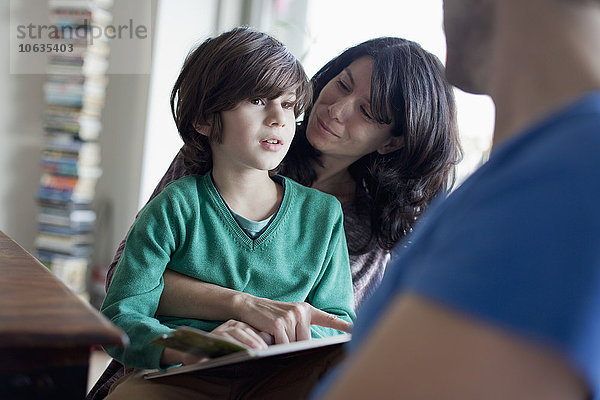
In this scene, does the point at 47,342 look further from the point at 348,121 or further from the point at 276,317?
the point at 348,121

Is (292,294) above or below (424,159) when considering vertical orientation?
below

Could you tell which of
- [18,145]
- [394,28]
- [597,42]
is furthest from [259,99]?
[18,145]

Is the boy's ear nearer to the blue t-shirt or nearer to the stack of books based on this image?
the blue t-shirt

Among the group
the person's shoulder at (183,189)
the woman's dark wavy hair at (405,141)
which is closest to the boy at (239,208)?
the person's shoulder at (183,189)

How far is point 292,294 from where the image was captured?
52.8 inches

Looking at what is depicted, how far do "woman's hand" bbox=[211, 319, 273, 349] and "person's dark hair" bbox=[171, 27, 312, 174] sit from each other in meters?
A: 0.44

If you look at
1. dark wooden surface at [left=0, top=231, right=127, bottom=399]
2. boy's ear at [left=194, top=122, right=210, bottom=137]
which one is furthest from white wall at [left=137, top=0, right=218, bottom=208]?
dark wooden surface at [left=0, top=231, right=127, bottom=399]

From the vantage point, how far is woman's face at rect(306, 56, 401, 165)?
1.61 meters

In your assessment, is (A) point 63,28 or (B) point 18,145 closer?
(A) point 63,28

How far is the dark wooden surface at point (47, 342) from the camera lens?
589 mm

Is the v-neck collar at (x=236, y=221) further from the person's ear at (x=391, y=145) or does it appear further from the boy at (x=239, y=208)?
the person's ear at (x=391, y=145)

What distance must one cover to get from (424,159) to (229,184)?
562 millimetres

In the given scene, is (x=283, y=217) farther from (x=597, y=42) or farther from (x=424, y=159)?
(x=597, y=42)

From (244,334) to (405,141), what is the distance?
775 mm
